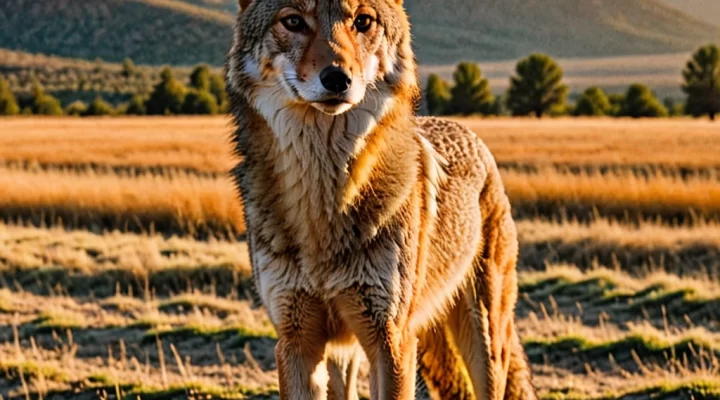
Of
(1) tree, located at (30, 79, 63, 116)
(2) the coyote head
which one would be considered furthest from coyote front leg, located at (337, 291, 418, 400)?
(1) tree, located at (30, 79, 63, 116)

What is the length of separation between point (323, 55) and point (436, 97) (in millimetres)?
80755

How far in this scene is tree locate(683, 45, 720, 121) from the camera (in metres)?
88.6

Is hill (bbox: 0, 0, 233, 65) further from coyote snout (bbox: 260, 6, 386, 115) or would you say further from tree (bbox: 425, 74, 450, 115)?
coyote snout (bbox: 260, 6, 386, 115)

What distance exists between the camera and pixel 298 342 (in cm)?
506

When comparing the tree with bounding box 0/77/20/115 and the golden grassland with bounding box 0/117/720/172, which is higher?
the golden grassland with bounding box 0/117/720/172

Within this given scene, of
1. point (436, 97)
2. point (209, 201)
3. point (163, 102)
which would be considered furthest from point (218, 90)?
point (209, 201)

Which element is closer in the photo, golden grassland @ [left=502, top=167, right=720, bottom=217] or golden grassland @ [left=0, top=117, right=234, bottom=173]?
golden grassland @ [left=502, top=167, right=720, bottom=217]

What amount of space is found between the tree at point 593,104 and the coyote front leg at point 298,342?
81603 mm

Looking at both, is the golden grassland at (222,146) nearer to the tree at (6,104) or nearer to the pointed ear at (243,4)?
the pointed ear at (243,4)

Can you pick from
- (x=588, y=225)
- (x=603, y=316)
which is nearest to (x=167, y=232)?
(x=588, y=225)

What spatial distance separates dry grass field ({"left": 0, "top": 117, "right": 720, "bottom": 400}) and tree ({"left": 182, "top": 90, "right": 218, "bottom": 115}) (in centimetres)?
5334

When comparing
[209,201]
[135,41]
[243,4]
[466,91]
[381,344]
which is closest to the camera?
[381,344]

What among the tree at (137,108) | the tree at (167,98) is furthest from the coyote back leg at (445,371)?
the tree at (137,108)

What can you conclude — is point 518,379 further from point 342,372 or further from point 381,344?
point 381,344
